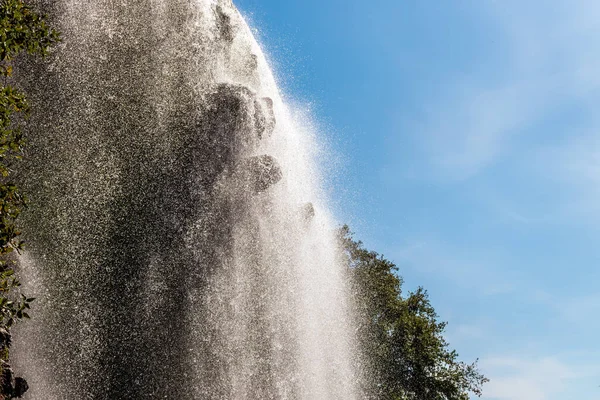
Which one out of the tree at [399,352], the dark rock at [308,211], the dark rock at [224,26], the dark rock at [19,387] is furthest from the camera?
the tree at [399,352]

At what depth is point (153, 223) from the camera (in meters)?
20.1

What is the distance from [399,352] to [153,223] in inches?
898

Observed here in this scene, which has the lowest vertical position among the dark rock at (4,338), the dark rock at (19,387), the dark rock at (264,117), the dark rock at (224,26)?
the dark rock at (19,387)

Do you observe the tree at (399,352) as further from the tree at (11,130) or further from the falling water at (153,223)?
the tree at (11,130)

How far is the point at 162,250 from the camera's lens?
20031 millimetres

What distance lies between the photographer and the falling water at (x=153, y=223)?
18562 millimetres

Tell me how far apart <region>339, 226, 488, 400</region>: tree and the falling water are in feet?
39.5

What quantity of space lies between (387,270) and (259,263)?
63.6ft

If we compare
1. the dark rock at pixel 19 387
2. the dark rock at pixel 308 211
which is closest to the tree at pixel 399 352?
the dark rock at pixel 308 211

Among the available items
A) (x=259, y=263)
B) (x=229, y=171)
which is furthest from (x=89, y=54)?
(x=259, y=263)

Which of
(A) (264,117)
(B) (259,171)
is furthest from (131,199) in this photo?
(A) (264,117)

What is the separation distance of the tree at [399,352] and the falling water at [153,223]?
12.0 m

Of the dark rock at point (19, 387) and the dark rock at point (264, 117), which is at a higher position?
the dark rock at point (264, 117)

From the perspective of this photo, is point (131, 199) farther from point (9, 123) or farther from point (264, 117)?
point (9, 123)
